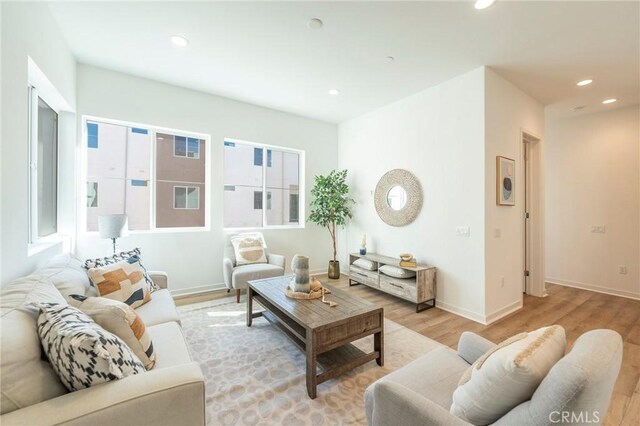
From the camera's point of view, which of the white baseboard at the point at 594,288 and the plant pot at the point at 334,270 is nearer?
the white baseboard at the point at 594,288

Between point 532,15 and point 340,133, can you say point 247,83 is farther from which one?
point 532,15

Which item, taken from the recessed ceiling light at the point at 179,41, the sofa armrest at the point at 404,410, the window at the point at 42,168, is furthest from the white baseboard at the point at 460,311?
the window at the point at 42,168

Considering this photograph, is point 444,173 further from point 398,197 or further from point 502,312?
point 502,312

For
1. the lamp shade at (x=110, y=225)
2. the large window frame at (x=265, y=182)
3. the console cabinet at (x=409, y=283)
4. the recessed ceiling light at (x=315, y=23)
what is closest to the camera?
the recessed ceiling light at (x=315, y=23)

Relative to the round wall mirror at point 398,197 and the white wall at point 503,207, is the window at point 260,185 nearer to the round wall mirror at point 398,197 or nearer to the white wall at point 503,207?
the round wall mirror at point 398,197

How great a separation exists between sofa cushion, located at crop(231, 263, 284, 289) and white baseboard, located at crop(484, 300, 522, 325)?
257cm

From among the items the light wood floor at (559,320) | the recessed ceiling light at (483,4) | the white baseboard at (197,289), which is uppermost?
the recessed ceiling light at (483,4)

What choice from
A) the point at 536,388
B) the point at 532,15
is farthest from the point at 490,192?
the point at 536,388

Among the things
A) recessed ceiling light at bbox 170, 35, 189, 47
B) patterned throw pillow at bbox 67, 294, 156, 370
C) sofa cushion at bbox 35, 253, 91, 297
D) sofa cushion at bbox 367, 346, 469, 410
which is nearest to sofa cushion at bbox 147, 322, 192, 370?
patterned throw pillow at bbox 67, 294, 156, 370

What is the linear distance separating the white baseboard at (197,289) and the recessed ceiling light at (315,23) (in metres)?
3.51

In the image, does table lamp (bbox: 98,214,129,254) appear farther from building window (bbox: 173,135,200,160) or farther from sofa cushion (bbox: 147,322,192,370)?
sofa cushion (bbox: 147,322,192,370)

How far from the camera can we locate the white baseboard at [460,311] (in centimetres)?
301

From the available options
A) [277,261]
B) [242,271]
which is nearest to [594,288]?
[277,261]

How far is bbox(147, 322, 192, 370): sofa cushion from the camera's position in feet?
4.78
